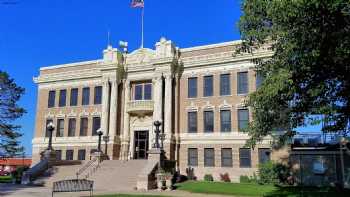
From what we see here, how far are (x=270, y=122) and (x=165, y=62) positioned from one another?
67.9 feet

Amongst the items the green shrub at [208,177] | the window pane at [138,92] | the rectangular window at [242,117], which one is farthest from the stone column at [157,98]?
the rectangular window at [242,117]

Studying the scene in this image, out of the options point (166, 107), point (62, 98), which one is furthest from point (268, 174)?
point (62, 98)

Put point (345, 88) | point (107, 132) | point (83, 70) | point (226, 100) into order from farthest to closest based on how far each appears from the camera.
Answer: point (83, 70) → point (107, 132) → point (226, 100) → point (345, 88)

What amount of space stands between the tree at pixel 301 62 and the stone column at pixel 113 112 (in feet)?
74.0

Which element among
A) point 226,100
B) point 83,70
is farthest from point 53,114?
point 226,100

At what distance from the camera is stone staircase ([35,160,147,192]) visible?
2735 cm

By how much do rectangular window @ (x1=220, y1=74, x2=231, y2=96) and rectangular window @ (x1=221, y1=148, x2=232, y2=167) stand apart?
17.9 ft

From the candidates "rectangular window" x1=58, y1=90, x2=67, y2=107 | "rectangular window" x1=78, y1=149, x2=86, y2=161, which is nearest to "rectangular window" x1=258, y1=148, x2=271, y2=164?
"rectangular window" x1=78, y1=149, x2=86, y2=161

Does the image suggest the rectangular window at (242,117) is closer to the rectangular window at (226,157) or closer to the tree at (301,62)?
the rectangular window at (226,157)

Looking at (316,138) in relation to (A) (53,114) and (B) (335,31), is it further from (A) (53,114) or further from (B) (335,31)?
(A) (53,114)

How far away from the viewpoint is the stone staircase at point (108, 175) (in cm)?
2735

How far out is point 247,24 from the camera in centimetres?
1777

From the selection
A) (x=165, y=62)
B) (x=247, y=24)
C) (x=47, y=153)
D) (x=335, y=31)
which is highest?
(x=165, y=62)

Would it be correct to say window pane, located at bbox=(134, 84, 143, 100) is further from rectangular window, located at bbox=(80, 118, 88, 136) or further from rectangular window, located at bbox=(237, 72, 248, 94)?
rectangular window, located at bbox=(237, 72, 248, 94)
